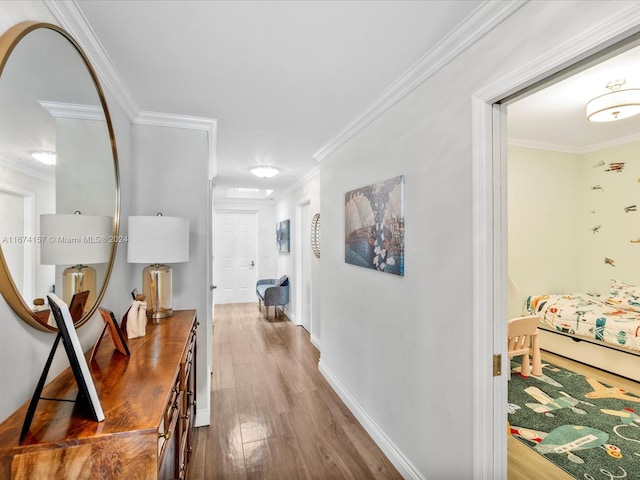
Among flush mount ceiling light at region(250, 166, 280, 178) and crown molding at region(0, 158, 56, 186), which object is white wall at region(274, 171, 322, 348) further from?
crown molding at region(0, 158, 56, 186)

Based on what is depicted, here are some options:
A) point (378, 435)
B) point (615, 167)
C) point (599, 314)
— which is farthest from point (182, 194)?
point (599, 314)

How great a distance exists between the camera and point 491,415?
54.9 inches

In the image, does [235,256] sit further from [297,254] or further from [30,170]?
[30,170]

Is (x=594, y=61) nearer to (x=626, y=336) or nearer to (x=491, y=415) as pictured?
(x=491, y=415)

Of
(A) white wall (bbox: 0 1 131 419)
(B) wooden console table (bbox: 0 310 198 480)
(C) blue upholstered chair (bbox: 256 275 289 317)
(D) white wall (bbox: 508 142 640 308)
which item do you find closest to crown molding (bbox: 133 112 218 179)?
(A) white wall (bbox: 0 1 131 419)

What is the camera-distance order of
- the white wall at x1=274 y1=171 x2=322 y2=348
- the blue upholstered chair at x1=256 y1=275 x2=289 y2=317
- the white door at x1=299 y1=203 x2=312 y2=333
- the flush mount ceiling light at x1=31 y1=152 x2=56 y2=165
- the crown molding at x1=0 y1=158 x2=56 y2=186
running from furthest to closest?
the blue upholstered chair at x1=256 y1=275 x2=289 y2=317 → the white door at x1=299 y1=203 x2=312 y2=333 → the white wall at x1=274 y1=171 x2=322 y2=348 → the flush mount ceiling light at x1=31 y1=152 x2=56 y2=165 → the crown molding at x1=0 y1=158 x2=56 y2=186

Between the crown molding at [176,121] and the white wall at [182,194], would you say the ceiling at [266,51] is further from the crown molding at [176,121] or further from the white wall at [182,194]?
the white wall at [182,194]

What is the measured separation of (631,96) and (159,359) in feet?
9.71

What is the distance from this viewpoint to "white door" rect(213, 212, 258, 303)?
7.13 m

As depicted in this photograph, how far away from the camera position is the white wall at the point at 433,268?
4.17ft

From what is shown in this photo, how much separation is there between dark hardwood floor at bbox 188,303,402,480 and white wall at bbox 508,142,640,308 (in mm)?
1740

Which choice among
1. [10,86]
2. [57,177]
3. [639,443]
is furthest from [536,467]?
[10,86]

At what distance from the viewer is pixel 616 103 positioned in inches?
73.6

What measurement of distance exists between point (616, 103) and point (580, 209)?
65 centimetres
